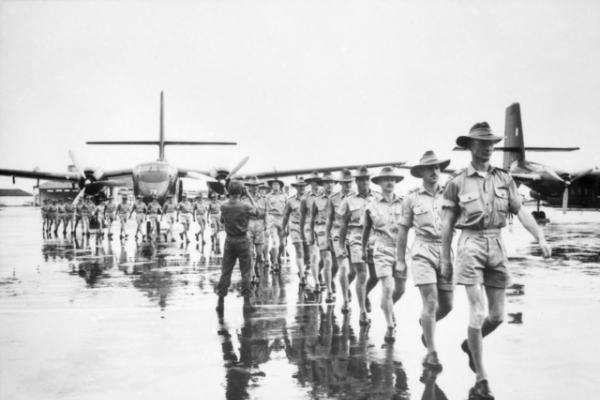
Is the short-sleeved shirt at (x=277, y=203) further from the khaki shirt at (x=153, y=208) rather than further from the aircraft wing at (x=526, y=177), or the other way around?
the aircraft wing at (x=526, y=177)

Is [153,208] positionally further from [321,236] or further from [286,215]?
[321,236]

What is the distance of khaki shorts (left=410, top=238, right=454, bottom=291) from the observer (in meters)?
5.48

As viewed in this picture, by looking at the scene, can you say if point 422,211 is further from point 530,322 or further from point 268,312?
point 268,312

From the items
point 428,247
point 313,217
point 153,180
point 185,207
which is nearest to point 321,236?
point 313,217

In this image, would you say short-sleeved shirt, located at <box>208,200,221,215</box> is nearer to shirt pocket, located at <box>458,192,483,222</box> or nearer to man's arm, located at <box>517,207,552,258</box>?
shirt pocket, located at <box>458,192,483,222</box>

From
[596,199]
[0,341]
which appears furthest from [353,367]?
[596,199]

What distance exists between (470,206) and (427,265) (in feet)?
3.19

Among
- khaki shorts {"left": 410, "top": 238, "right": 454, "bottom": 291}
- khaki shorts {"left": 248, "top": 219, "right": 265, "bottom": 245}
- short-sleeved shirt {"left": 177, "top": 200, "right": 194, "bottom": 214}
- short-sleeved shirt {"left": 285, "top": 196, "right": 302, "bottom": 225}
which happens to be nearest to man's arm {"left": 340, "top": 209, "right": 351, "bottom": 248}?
khaki shorts {"left": 410, "top": 238, "right": 454, "bottom": 291}

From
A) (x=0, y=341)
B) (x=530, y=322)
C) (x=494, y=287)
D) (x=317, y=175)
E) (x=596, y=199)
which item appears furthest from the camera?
(x=596, y=199)

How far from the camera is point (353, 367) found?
16.9 ft

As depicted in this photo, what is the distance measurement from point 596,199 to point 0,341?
40.7 meters

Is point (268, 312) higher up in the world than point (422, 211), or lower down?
lower down

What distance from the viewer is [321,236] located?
9344 millimetres

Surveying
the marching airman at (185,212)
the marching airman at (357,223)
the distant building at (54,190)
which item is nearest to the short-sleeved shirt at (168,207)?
the marching airman at (185,212)
